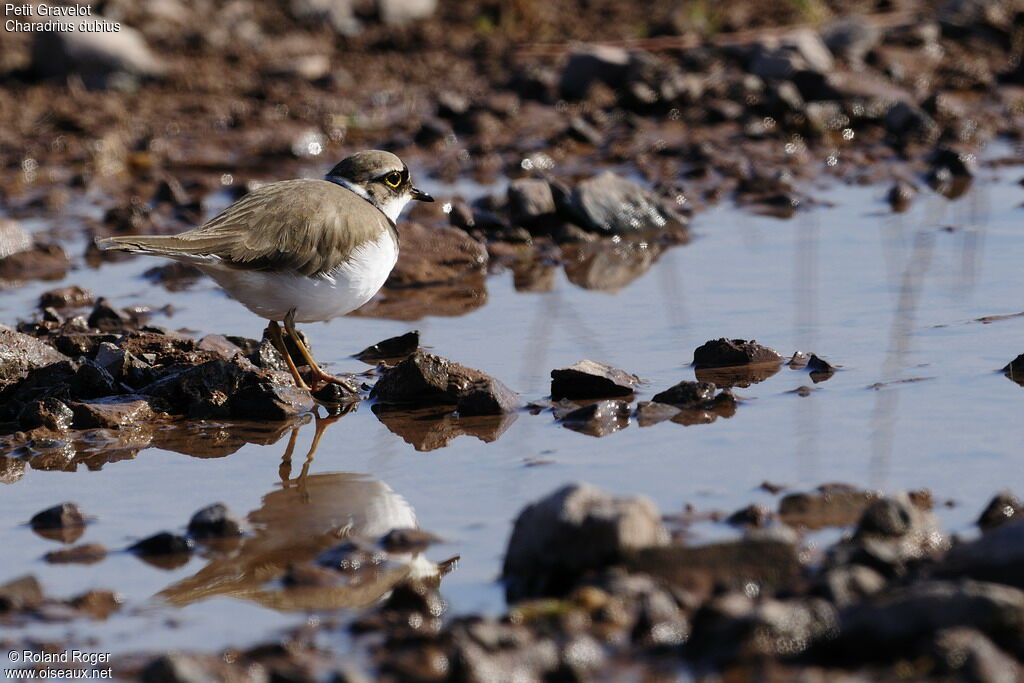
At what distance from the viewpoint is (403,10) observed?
1728 cm

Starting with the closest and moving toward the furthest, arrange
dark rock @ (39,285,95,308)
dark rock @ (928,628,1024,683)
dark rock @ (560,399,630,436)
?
dark rock @ (928,628,1024,683) < dark rock @ (560,399,630,436) < dark rock @ (39,285,95,308)

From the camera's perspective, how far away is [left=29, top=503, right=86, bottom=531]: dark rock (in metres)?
5.62

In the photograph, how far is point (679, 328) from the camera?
820 centimetres

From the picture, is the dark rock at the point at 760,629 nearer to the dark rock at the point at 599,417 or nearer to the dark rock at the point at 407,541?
the dark rock at the point at 407,541

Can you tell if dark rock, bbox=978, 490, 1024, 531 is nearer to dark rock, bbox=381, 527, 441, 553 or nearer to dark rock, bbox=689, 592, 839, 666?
dark rock, bbox=689, 592, 839, 666

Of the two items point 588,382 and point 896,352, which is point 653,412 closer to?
point 588,382

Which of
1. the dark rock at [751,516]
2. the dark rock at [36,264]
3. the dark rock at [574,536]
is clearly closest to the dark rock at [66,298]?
the dark rock at [36,264]

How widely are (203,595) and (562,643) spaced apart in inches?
58.8

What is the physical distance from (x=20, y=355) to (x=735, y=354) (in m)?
3.97

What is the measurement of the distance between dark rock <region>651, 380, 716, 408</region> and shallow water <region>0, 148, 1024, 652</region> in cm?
20

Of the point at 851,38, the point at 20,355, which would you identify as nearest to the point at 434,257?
the point at 20,355

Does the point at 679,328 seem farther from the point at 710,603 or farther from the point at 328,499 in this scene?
the point at 710,603

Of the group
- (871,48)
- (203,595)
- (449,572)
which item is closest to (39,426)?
(203,595)

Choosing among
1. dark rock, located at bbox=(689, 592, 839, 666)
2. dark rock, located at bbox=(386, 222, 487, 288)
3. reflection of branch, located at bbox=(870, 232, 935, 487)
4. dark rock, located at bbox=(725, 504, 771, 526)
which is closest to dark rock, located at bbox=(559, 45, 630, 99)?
dark rock, located at bbox=(386, 222, 487, 288)
